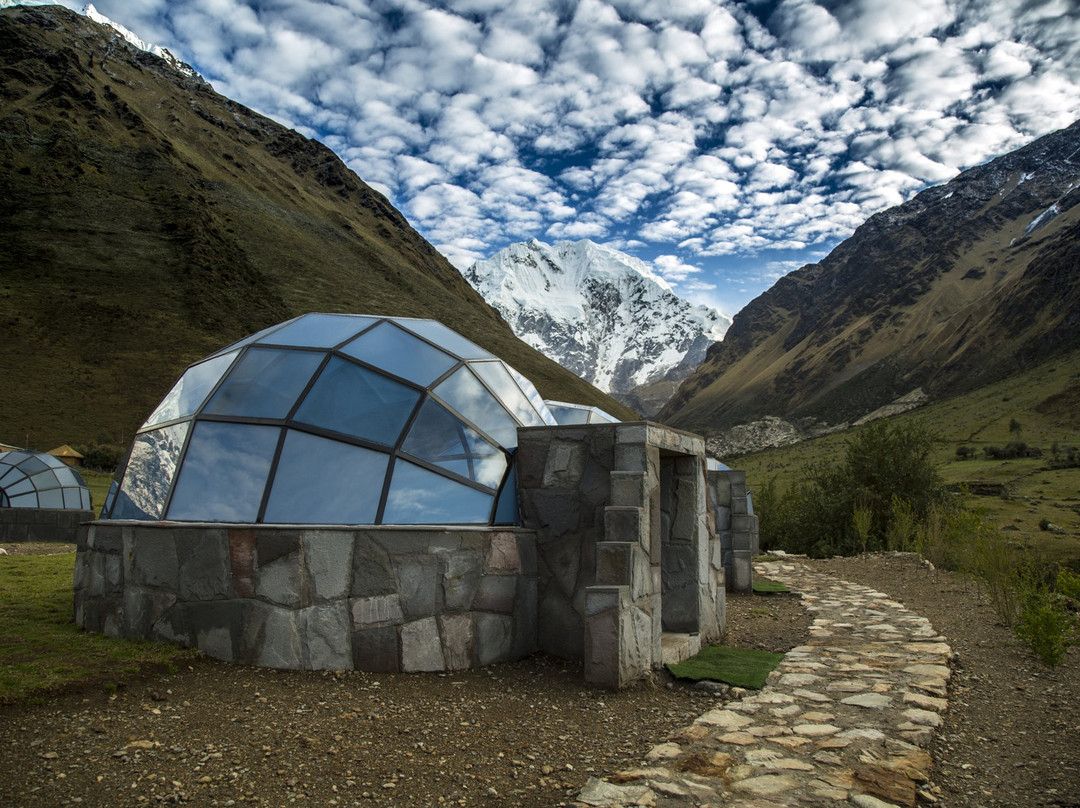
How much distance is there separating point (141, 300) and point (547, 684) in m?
61.8

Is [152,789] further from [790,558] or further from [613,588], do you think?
[790,558]

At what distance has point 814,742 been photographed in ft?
14.1

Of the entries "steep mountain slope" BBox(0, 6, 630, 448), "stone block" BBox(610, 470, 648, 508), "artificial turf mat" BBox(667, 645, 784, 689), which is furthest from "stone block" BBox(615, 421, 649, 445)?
"steep mountain slope" BBox(0, 6, 630, 448)

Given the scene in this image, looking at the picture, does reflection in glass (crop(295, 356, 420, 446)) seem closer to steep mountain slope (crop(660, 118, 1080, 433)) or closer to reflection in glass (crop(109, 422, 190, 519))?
reflection in glass (crop(109, 422, 190, 519))

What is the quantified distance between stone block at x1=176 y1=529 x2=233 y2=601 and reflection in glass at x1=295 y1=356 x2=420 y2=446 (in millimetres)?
1205

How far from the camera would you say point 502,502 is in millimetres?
6285

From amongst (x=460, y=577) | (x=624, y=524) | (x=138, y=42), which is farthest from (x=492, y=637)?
(x=138, y=42)

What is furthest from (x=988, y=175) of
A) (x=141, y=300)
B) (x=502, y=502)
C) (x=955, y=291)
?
(x=502, y=502)

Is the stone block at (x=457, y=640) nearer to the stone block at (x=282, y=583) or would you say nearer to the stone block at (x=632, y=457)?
the stone block at (x=282, y=583)

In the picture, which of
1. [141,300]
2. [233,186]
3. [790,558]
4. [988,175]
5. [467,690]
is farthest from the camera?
[988,175]

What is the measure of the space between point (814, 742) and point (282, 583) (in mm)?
3755

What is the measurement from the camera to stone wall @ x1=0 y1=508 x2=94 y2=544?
18.7 metres

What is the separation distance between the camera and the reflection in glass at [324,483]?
18.1ft

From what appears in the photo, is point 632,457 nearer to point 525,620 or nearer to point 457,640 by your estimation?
point 525,620
